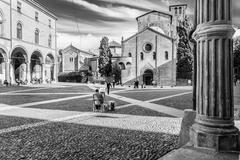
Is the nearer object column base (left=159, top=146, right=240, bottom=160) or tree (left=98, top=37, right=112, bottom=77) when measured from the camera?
column base (left=159, top=146, right=240, bottom=160)

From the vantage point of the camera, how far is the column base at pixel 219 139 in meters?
2.69

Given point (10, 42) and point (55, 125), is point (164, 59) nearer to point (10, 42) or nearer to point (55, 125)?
point (10, 42)

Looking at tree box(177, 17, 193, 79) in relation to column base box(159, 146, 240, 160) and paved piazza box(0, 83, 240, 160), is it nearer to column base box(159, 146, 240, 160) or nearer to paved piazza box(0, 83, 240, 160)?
paved piazza box(0, 83, 240, 160)

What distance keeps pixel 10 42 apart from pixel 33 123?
1071 inches

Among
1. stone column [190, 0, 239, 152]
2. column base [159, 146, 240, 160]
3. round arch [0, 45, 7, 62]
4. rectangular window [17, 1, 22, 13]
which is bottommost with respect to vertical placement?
column base [159, 146, 240, 160]

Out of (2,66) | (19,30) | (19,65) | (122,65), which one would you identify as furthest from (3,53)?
(122,65)

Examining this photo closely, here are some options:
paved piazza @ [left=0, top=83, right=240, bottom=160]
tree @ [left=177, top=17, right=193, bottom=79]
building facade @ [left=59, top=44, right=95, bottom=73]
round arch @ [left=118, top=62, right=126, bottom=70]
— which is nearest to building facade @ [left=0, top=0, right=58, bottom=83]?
round arch @ [left=118, top=62, right=126, bottom=70]

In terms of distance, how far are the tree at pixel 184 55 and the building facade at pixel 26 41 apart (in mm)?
26317

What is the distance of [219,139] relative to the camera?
2688 mm

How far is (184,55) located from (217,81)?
137 ft

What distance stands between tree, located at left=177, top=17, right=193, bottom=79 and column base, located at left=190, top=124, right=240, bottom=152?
3968cm

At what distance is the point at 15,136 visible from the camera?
5.11 metres

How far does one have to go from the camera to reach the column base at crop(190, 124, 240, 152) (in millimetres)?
2691

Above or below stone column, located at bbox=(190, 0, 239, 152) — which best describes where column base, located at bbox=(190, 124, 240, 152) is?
below
